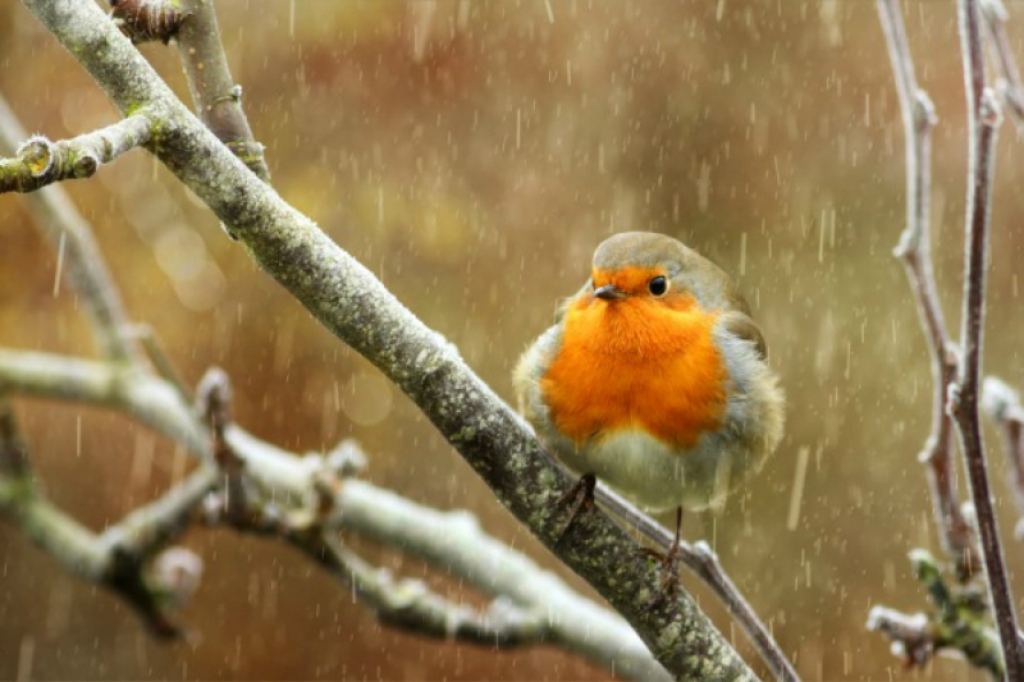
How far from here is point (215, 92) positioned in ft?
5.48

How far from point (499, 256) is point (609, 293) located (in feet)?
6.54

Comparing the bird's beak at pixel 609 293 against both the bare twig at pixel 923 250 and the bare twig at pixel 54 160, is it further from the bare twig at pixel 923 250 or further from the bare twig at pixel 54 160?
the bare twig at pixel 54 160

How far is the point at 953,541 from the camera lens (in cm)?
196

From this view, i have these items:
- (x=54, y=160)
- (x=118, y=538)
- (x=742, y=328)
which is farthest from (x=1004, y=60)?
(x=118, y=538)

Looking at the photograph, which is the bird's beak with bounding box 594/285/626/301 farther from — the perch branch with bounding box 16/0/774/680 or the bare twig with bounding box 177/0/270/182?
the bare twig with bounding box 177/0/270/182

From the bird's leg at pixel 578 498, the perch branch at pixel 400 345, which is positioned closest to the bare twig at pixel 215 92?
the perch branch at pixel 400 345

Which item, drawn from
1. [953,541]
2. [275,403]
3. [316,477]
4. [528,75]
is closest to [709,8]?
[528,75]

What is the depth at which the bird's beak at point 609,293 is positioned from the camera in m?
2.39

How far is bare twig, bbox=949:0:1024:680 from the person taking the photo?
1.37 meters

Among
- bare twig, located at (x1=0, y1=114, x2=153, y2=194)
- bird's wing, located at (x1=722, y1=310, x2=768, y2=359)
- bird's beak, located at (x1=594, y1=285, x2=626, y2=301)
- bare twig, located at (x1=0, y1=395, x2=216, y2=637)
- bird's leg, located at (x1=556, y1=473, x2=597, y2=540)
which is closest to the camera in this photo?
bare twig, located at (x1=0, y1=114, x2=153, y2=194)

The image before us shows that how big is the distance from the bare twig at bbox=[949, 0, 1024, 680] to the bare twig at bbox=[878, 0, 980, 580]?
0.19 meters

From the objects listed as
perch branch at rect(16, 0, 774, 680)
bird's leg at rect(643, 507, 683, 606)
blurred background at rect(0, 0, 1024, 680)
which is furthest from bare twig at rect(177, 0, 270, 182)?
blurred background at rect(0, 0, 1024, 680)

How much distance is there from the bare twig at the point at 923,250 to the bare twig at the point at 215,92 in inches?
34.5

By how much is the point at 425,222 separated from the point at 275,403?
0.83 metres
